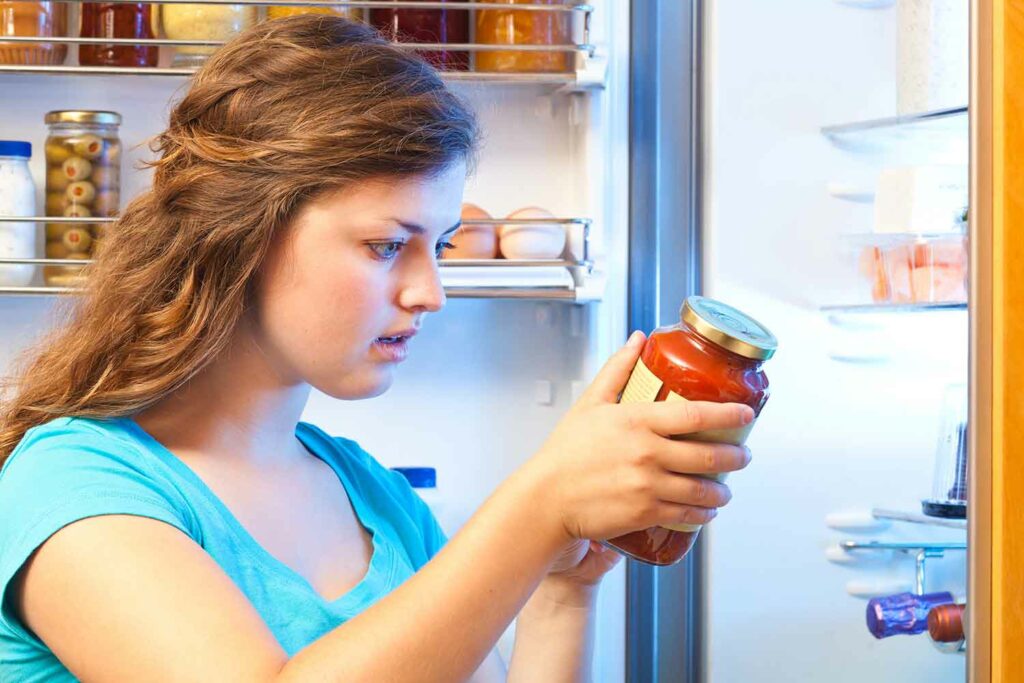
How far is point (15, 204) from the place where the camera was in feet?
5.05

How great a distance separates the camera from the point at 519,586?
0.73 metres

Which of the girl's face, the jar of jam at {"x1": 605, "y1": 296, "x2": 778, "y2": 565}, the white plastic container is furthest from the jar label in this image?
the white plastic container

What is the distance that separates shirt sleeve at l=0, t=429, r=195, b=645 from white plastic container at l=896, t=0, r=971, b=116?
0.91m

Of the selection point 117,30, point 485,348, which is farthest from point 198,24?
point 485,348

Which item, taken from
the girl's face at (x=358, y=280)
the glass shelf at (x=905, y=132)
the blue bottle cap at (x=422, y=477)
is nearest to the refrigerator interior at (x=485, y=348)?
the blue bottle cap at (x=422, y=477)

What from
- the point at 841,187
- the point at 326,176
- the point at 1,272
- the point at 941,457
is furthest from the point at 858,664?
the point at 1,272

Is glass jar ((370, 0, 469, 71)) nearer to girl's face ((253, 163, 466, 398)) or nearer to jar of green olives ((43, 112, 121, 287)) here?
jar of green olives ((43, 112, 121, 287))

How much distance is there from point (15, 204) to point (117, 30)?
0.25m

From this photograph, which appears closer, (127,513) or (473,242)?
(127,513)

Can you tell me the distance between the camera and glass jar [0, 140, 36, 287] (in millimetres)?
1534

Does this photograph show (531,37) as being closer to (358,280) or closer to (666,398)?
(358,280)

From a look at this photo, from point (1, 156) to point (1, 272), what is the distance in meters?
0.14

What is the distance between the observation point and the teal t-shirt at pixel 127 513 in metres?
0.80

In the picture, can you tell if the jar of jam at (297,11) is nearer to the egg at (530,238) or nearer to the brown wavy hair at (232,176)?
the egg at (530,238)
